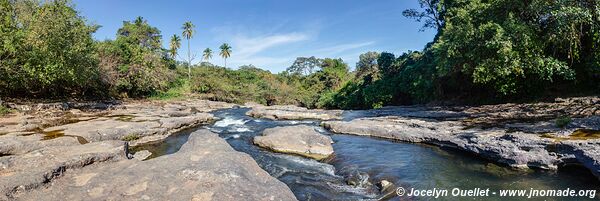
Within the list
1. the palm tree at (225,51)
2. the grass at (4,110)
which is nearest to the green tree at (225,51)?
the palm tree at (225,51)

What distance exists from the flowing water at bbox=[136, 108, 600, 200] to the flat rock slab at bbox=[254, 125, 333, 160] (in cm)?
40

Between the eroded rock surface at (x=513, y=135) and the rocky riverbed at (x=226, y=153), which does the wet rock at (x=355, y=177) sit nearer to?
the rocky riverbed at (x=226, y=153)

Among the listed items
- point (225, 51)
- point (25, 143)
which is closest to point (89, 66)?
point (25, 143)

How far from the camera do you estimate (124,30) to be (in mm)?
53250

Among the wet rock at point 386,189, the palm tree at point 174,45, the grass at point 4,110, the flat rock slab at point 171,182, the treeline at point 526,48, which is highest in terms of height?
the palm tree at point 174,45

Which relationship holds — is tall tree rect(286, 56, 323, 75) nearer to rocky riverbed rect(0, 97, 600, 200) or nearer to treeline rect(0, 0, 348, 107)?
treeline rect(0, 0, 348, 107)

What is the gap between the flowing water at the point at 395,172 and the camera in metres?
8.26

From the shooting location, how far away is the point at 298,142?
13016mm

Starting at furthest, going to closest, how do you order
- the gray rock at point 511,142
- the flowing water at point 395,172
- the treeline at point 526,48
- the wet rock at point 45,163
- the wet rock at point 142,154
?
the treeline at point 526,48 < the wet rock at point 142,154 < the gray rock at point 511,142 < the flowing water at point 395,172 < the wet rock at point 45,163

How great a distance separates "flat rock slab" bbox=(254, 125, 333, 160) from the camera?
41.4ft

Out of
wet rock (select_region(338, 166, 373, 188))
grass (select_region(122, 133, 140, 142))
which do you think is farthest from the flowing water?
grass (select_region(122, 133, 140, 142))

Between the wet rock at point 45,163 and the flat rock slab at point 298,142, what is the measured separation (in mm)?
Answer: 5372

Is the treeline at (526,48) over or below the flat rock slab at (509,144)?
over

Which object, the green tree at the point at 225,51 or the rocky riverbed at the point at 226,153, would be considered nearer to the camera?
the rocky riverbed at the point at 226,153
